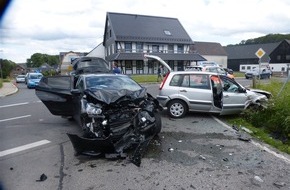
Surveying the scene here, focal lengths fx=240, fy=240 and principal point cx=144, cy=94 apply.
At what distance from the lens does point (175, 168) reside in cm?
434

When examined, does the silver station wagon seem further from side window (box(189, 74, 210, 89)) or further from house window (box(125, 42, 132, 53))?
house window (box(125, 42, 132, 53))

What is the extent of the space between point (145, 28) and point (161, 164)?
39429mm

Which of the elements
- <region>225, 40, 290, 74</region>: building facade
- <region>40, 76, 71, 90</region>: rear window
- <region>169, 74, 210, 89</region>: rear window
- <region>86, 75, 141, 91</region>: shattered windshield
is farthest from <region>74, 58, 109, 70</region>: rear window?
<region>225, 40, 290, 74</region>: building facade

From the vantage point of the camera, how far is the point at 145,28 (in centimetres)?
4178

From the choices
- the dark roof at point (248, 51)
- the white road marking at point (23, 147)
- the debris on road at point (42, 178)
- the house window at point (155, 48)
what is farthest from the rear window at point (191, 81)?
the dark roof at point (248, 51)

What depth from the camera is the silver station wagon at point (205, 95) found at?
785 cm

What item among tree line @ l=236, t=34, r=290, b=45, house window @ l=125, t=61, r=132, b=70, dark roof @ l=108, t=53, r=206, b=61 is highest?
tree line @ l=236, t=34, r=290, b=45

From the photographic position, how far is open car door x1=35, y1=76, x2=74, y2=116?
277 inches

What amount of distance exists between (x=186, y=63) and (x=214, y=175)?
4114cm

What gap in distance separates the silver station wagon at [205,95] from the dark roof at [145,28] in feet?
102

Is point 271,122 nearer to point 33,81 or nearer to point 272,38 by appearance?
point 33,81

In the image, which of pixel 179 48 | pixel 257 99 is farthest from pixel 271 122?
pixel 179 48

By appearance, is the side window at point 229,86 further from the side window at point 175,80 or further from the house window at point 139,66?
the house window at point 139,66

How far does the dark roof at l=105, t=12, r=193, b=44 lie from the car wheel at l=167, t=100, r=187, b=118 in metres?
31.4
